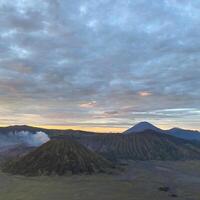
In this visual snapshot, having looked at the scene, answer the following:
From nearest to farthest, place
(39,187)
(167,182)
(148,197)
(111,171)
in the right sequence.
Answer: (148,197) < (39,187) < (167,182) < (111,171)

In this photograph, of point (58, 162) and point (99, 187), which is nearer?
point (99, 187)

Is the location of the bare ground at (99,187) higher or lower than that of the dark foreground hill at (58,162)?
lower

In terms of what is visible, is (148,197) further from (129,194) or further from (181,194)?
(181,194)

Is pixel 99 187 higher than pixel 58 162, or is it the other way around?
pixel 58 162

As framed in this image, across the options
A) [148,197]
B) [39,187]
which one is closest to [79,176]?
[39,187]

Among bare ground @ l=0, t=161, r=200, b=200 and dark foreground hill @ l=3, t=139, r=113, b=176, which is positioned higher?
dark foreground hill @ l=3, t=139, r=113, b=176

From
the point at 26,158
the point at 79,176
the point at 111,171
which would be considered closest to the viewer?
the point at 79,176

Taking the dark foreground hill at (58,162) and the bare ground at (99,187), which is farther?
the dark foreground hill at (58,162)

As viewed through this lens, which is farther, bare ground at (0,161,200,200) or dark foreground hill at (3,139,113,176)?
dark foreground hill at (3,139,113,176)
